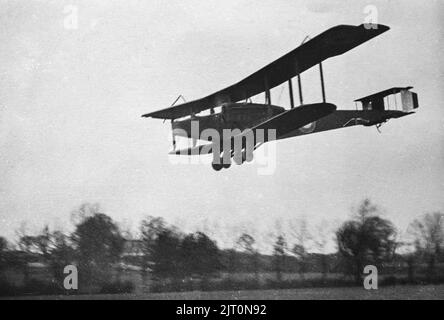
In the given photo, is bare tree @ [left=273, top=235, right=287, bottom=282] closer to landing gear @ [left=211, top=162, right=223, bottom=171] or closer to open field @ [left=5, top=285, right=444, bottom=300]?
open field @ [left=5, top=285, right=444, bottom=300]

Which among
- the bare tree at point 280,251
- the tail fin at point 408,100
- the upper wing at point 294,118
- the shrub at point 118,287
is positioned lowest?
the shrub at point 118,287

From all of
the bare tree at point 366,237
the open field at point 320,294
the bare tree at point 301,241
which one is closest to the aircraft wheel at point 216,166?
the open field at point 320,294

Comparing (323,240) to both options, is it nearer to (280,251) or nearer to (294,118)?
(280,251)

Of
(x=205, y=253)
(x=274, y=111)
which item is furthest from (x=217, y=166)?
(x=205, y=253)

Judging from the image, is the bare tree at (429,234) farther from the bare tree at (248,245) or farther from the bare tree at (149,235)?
the bare tree at (149,235)
